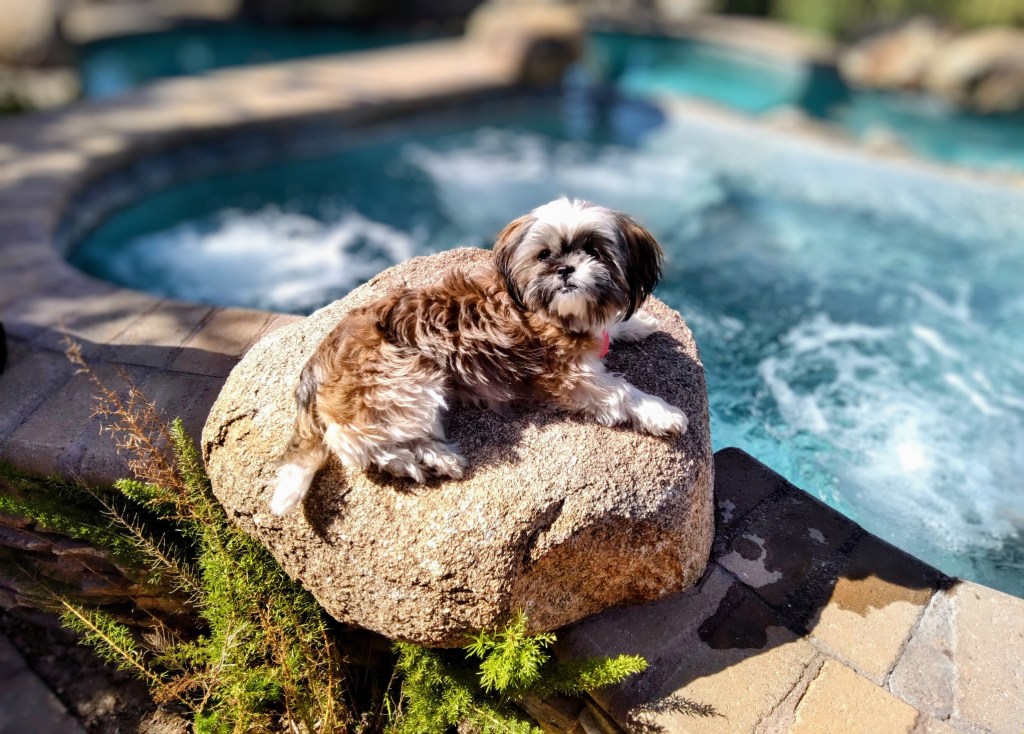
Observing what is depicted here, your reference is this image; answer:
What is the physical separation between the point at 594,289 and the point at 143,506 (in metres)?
2.42

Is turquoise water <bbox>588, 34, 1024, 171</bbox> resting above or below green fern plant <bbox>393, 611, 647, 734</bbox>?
below

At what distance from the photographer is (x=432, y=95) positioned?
9.60 m

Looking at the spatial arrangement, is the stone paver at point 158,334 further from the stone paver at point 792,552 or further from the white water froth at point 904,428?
the white water froth at point 904,428

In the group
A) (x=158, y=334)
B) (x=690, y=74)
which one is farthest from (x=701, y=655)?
(x=690, y=74)

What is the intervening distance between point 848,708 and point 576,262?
197 cm

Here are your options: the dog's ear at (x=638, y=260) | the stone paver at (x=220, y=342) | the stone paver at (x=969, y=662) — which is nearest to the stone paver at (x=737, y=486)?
the stone paver at (x=969, y=662)

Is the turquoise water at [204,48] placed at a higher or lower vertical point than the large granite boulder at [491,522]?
lower

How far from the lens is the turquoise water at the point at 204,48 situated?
1355 centimetres

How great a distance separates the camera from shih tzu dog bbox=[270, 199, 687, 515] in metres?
2.63

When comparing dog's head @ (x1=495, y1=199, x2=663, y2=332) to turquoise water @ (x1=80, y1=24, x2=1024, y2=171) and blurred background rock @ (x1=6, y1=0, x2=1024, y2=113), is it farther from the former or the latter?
turquoise water @ (x1=80, y1=24, x2=1024, y2=171)

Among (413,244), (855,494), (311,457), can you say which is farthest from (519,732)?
(413,244)

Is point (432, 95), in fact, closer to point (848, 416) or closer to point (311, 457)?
point (848, 416)

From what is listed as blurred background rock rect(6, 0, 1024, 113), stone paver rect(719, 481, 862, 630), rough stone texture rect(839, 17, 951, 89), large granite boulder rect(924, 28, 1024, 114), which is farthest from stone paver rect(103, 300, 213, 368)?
rough stone texture rect(839, 17, 951, 89)

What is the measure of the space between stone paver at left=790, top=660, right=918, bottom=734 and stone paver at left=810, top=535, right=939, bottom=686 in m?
0.08
